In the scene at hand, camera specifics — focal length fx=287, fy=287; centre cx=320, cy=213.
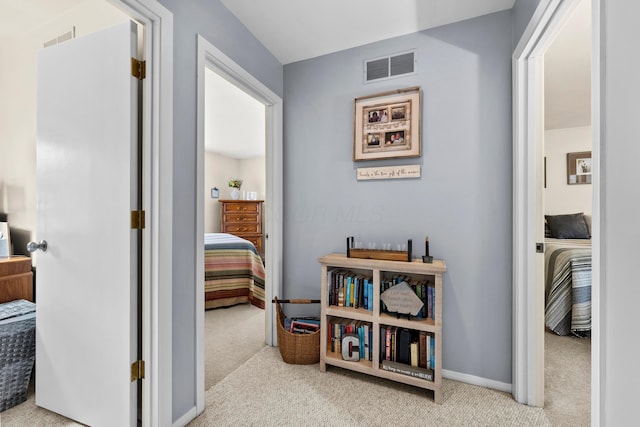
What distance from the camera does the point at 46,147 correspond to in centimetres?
154

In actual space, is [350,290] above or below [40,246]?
below

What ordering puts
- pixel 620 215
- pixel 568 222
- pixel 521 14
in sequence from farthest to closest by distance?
pixel 568 222 < pixel 521 14 < pixel 620 215

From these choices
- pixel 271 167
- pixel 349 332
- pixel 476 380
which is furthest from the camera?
pixel 271 167

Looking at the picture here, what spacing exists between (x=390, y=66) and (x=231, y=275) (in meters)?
2.75

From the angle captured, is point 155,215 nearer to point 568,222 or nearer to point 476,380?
point 476,380

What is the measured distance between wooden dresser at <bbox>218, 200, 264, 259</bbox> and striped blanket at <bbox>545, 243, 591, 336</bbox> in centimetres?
507

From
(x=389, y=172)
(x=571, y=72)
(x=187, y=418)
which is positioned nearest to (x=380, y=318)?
(x=389, y=172)

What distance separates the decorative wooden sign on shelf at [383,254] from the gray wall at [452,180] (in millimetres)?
223

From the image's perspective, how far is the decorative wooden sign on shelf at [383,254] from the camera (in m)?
1.80

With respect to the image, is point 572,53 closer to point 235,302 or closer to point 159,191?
point 159,191

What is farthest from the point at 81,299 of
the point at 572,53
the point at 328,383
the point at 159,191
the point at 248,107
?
the point at 572,53

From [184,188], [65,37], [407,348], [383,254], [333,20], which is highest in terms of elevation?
[333,20]

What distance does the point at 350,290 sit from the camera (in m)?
1.97

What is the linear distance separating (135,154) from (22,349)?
1329 millimetres
